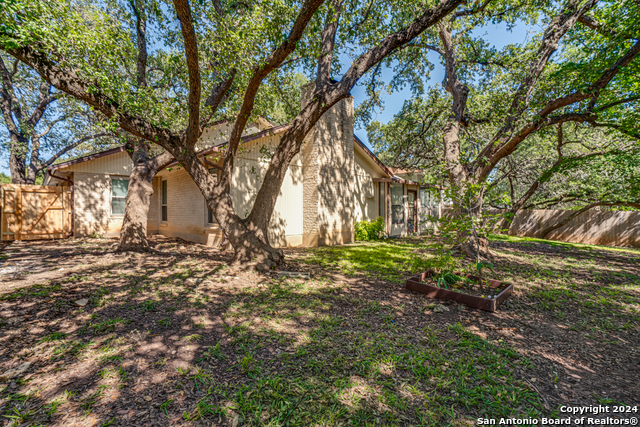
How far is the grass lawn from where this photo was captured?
2.02m

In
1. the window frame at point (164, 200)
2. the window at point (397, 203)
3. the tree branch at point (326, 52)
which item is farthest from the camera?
the window at point (397, 203)

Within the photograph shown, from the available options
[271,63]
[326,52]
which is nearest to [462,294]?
[271,63]

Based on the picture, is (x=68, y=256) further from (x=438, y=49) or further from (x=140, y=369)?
(x=438, y=49)

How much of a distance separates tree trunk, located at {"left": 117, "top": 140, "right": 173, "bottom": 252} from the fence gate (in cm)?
583

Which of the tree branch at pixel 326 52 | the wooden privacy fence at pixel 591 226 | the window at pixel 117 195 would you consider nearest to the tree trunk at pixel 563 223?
the wooden privacy fence at pixel 591 226

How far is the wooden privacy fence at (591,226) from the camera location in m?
11.3

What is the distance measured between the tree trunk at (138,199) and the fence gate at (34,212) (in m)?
5.83

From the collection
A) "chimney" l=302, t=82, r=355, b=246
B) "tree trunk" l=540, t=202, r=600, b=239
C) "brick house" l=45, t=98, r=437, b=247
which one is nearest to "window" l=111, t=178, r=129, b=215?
"brick house" l=45, t=98, r=437, b=247

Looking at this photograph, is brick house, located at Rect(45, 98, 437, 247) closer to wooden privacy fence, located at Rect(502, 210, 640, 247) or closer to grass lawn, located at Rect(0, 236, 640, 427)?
grass lawn, located at Rect(0, 236, 640, 427)

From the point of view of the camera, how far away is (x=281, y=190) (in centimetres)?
981

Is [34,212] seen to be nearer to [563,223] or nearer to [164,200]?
[164,200]

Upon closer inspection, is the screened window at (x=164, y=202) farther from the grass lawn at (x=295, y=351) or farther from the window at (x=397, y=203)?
the window at (x=397, y=203)

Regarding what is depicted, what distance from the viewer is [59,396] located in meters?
2.06

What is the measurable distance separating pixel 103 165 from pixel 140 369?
1249 cm
